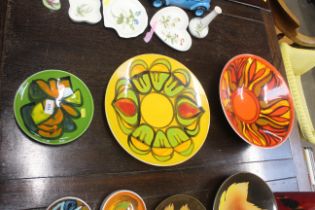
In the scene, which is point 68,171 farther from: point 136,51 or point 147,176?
point 136,51

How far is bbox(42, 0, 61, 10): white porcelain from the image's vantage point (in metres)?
0.76

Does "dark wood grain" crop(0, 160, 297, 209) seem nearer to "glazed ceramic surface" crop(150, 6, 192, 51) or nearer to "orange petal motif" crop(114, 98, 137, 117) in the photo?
"orange petal motif" crop(114, 98, 137, 117)

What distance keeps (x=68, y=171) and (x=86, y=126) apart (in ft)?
0.37

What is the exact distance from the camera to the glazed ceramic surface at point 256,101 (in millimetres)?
957

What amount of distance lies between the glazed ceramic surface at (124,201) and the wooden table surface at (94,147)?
2 cm

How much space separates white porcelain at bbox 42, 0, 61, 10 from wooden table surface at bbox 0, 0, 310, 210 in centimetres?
1

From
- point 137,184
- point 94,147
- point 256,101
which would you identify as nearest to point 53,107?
point 94,147

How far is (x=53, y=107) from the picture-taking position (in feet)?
2.26

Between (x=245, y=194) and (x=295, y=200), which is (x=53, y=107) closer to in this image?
(x=245, y=194)

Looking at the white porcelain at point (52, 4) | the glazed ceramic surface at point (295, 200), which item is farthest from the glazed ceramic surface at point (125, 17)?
the glazed ceramic surface at point (295, 200)

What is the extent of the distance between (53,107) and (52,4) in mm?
288

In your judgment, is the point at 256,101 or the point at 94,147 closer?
the point at 94,147

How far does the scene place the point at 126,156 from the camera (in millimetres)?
748

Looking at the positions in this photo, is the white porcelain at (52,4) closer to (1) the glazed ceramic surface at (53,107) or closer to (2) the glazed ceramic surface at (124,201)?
(1) the glazed ceramic surface at (53,107)
